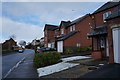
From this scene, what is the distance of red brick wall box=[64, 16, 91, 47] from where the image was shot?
2650cm

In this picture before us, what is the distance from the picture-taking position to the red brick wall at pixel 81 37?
26.5 m

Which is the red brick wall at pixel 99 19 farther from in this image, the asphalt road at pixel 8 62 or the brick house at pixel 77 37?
the asphalt road at pixel 8 62

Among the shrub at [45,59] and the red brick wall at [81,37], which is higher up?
the red brick wall at [81,37]

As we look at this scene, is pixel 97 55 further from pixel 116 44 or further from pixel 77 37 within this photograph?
pixel 77 37

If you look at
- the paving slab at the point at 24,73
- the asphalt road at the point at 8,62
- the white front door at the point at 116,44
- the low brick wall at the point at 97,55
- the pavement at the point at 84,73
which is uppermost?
the white front door at the point at 116,44

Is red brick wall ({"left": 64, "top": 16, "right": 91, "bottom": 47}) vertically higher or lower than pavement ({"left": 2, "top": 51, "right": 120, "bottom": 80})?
higher

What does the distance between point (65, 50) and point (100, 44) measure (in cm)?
1183

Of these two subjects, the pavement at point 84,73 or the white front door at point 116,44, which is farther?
the white front door at point 116,44

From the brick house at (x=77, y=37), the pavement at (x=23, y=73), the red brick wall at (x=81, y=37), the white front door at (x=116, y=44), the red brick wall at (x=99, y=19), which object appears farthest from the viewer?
the red brick wall at (x=81, y=37)

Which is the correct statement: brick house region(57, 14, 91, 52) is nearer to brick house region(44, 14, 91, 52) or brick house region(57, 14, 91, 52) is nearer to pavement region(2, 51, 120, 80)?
brick house region(44, 14, 91, 52)

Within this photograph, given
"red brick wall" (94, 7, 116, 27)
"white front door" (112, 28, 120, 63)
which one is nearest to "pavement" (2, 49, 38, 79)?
"white front door" (112, 28, 120, 63)

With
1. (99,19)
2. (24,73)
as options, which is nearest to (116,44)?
(24,73)

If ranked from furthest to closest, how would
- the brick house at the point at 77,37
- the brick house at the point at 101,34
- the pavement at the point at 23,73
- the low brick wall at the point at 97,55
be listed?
the brick house at the point at 77,37 < the brick house at the point at 101,34 < the low brick wall at the point at 97,55 < the pavement at the point at 23,73

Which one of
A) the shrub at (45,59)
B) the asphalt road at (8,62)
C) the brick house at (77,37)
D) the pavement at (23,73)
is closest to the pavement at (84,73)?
the pavement at (23,73)
